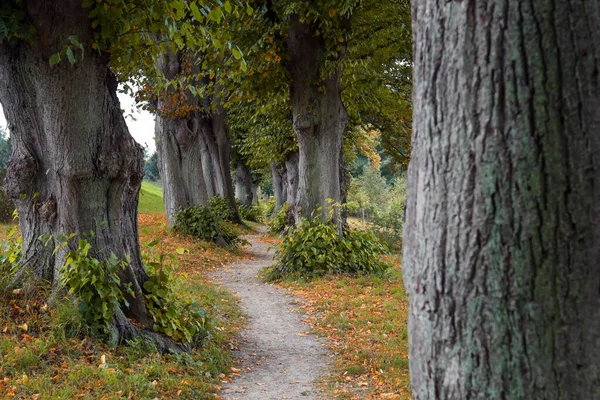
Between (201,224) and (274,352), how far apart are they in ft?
34.5

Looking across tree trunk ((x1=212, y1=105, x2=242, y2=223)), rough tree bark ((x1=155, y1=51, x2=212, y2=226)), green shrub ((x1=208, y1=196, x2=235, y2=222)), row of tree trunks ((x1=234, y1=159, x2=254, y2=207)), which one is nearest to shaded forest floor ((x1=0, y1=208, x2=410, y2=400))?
rough tree bark ((x1=155, y1=51, x2=212, y2=226))

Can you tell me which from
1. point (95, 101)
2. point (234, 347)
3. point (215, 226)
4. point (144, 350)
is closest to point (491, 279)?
point (144, 350)

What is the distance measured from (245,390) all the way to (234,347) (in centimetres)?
150

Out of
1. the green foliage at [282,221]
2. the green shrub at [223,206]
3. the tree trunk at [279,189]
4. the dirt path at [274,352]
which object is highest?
the tree trunk at [279,189]

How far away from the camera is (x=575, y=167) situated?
1.82 metres

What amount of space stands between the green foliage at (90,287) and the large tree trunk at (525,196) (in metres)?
4.42

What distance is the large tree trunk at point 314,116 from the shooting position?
11.8m

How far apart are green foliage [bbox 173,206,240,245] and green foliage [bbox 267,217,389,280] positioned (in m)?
5.14

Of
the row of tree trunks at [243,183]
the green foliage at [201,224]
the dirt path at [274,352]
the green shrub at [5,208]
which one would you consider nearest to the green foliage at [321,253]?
the dirt path at [274,352]

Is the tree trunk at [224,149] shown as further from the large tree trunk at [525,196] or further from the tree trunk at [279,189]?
the large tree trunk at [525,196]

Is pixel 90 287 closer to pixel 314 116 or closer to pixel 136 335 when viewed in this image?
pixel 136 335

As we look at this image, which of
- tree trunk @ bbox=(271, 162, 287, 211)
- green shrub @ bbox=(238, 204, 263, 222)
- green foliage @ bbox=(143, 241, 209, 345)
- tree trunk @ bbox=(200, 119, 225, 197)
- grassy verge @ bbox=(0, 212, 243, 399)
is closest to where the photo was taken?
grassy verge @ bbox=(0, 212, 243, 399)

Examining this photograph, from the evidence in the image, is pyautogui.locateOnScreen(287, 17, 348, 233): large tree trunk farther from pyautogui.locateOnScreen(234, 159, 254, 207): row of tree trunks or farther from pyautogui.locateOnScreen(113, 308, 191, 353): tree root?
pyautogui.locateOnScreen(234, 159, 254, 207): row of tree trunks

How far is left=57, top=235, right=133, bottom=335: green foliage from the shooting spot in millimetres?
5480
